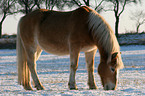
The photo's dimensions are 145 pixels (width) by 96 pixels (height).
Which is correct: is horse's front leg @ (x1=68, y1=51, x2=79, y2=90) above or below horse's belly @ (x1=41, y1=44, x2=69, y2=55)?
below

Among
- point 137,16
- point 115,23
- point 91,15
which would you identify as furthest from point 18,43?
point 137,16

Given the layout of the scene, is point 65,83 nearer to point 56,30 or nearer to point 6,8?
point 56,30

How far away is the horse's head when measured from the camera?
5.66 metres

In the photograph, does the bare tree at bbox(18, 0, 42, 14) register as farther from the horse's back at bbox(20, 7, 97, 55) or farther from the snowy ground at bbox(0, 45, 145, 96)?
the horse's back at bbox(20, 7, 97, 55)

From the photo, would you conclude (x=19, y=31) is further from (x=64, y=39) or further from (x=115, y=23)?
(x=115, y=23)

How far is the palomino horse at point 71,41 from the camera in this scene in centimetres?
583

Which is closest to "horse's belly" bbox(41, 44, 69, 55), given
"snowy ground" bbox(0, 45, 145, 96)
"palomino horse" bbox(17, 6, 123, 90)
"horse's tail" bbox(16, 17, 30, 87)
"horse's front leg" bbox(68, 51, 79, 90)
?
"palomino horse" bbox(17, 6, 123, 90)

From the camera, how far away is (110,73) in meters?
5.72

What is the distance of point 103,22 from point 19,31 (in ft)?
8.57

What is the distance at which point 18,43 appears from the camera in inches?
291

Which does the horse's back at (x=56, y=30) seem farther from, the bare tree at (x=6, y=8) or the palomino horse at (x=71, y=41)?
the bare tree at (x=6, y=8)

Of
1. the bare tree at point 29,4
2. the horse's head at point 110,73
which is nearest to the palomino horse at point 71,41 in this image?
the horse's head at point 110,73

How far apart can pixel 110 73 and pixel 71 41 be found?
50.7 inches

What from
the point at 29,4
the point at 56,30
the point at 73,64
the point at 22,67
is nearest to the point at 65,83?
the point at 22,67
